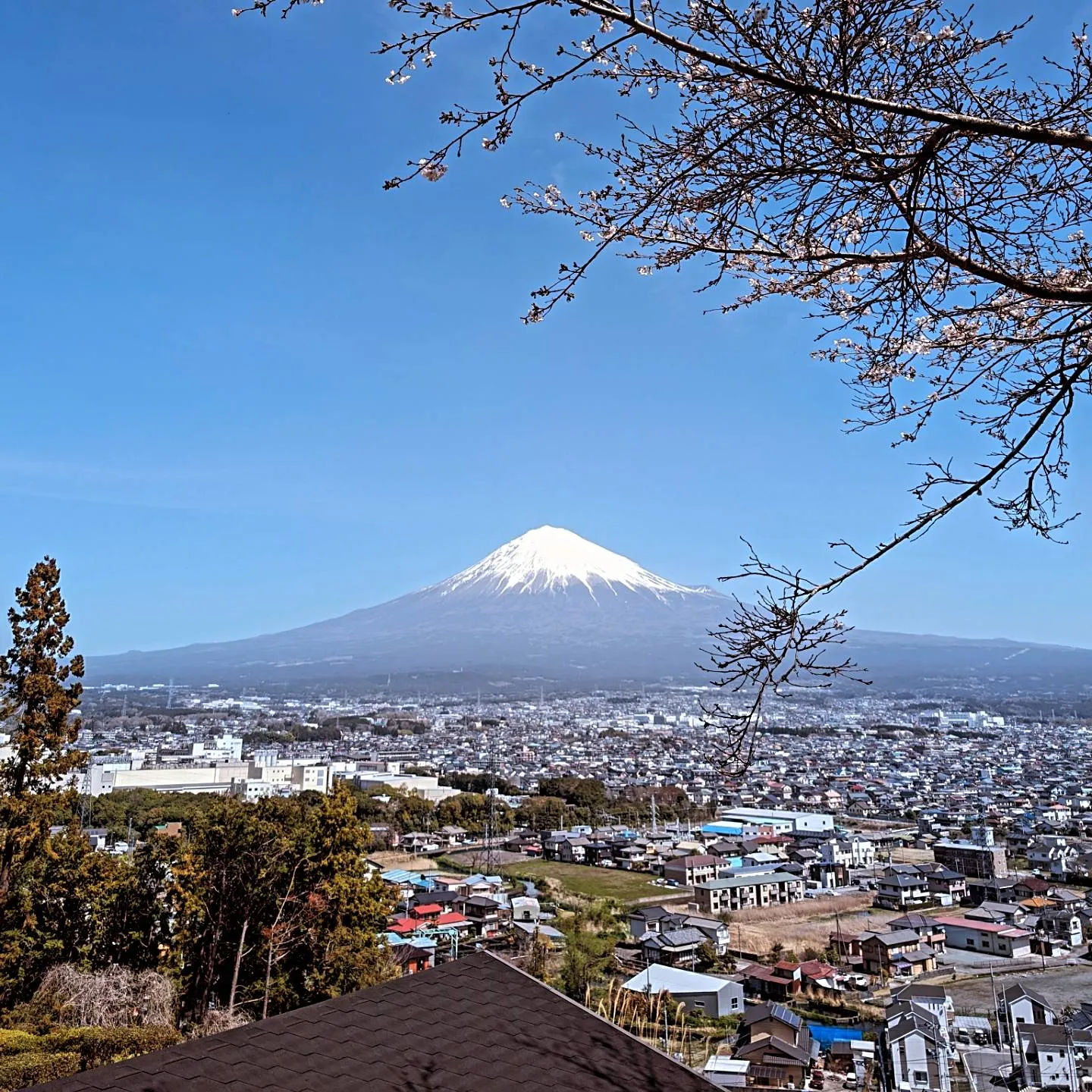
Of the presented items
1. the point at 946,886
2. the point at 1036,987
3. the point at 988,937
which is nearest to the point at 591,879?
the point at 946,886

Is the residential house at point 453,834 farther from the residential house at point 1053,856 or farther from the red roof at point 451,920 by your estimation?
the residential house at point 1053,856

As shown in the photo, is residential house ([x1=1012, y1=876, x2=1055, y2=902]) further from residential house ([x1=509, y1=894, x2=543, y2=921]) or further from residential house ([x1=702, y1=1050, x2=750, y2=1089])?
residential house ([x1=702, y1=1050, x2=750, y2=1089])

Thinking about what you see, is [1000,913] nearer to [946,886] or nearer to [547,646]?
[946,886]

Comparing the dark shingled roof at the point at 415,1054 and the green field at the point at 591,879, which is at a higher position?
the dark shingled roof at the point at 415,1054

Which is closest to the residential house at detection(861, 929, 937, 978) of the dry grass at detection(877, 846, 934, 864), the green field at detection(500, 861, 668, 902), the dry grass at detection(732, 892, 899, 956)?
the dry grass at detection(732, 892, 899, 956)

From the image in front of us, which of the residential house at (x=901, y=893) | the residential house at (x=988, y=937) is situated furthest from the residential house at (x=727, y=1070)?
the residential house at (x=901, y=893)
